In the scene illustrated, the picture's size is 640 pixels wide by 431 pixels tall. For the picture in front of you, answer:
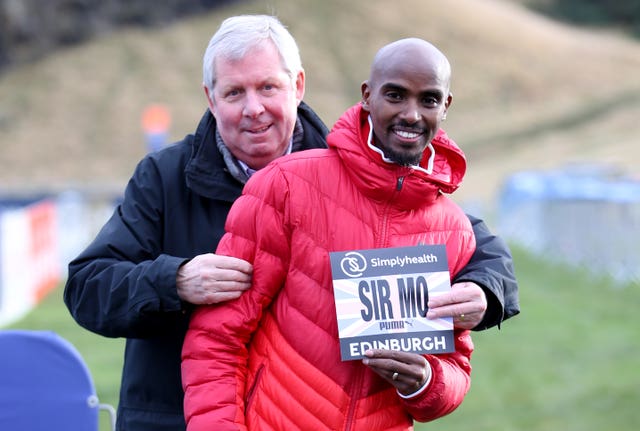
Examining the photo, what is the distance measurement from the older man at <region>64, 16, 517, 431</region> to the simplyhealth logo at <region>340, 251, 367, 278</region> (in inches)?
14.9

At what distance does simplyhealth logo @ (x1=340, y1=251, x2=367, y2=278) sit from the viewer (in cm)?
311

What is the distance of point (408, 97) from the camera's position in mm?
3125

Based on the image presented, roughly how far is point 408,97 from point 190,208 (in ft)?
2.82

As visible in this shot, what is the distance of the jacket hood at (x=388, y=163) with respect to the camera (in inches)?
123

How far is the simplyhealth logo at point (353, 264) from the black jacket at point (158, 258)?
0.37 m

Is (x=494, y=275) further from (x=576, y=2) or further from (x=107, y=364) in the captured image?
(x=576, y=2)

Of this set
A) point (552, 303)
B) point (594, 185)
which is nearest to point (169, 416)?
point (552, 303)

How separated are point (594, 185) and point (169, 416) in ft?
53.7

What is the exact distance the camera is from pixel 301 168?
323 centimetres

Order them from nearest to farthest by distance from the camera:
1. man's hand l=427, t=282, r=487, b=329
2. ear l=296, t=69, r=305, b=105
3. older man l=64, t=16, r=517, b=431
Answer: man's hand l=427, t=282, r=487, b=329 < older man l=64, t=16, r=517, b=431 < ear l=296, t=69, r=305, b=105

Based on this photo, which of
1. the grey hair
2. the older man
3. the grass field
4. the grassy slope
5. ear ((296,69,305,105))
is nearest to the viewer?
the older man

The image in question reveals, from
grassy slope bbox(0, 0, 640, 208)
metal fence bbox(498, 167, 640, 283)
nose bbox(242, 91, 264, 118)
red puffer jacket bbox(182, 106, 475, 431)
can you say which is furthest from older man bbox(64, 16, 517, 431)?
grassy slope bbox(0, 0, 640, 208)

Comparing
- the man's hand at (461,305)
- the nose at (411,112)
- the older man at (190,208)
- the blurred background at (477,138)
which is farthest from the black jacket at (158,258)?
the blurred background at (477,138)

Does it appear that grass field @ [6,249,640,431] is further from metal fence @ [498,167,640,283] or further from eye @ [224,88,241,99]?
eye @ [224,88,241,99]
